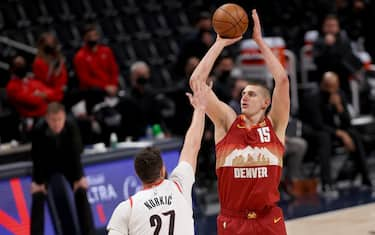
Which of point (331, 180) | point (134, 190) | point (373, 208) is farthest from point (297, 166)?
point (134, 190)

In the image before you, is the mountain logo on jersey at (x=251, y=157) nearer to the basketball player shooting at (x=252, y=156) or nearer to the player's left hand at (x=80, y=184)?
the basketball player shooting at (x=252, y=156)

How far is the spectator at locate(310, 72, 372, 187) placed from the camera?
1401cm

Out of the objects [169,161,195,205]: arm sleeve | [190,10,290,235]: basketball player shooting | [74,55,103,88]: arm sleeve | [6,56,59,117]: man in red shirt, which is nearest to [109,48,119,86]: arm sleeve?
[74,55,103,88]: arm sleeve

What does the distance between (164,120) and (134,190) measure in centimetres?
288

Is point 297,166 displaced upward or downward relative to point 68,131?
downward

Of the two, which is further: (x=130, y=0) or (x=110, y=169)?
(x=130, y=0)

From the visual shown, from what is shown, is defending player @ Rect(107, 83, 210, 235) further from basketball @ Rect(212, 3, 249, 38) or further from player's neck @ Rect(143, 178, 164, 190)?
basketball @ Rect(212, 3, 249, 38)

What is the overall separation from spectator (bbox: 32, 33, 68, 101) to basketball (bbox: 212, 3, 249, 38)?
602 centimetres

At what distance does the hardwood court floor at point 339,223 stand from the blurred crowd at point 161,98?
152cm

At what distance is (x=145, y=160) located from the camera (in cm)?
593

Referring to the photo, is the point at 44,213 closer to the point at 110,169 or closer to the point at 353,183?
the point at 110,169

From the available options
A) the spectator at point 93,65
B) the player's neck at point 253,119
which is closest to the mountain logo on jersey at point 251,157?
the player's neck at point 253,119

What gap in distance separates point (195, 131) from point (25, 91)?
22.4ft

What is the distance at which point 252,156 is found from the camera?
6930 mm
